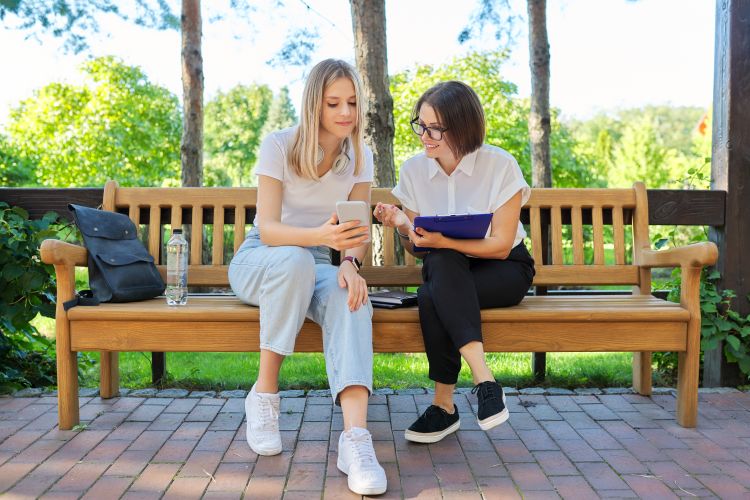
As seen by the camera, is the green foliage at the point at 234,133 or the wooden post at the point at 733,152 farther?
the green foliage at the point at 234,133

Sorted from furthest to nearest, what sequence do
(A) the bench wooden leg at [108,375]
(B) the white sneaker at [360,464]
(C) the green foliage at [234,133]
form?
1. (C) the green foliage at [234,133]
2. (A) the bench wooden leg at [108,375]
3. (B) the white sneaker at [360,464]

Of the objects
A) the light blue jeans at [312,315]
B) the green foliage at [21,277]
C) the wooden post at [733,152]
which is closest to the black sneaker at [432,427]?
the light blue jeans at [312,315]

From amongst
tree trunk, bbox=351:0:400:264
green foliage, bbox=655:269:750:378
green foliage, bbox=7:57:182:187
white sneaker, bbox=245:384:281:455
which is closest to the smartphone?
white sneaker, bbox=245:384:281:455

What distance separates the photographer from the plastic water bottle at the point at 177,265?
3325 millimetres

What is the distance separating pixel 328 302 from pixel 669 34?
41.2 metres

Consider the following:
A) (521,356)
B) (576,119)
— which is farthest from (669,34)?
(521,356)

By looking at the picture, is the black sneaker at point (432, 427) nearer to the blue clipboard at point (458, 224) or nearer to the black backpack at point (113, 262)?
the blue clipboard at point (458, 224)

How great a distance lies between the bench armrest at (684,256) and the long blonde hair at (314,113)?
1465 mm

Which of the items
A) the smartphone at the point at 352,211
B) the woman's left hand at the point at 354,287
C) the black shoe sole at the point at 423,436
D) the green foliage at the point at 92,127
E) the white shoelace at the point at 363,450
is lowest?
the black shoe sole at the point at 423,436

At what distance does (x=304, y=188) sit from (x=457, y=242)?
686mm

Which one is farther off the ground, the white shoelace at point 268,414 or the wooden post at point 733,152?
the wooden post at point 733,152

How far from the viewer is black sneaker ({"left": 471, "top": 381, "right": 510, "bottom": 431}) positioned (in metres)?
2.59

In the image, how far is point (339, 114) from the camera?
2.93 metres

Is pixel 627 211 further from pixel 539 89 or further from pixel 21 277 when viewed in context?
pixel 539 89
